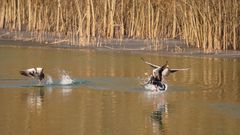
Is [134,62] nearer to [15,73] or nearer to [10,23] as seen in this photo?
[15,73]

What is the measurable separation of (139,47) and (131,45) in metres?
0.62

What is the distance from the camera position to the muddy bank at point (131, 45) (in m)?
25.0

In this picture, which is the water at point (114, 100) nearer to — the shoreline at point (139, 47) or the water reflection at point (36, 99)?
the water reflection at point (36, 99)

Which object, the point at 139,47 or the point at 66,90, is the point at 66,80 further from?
the point at 139,47

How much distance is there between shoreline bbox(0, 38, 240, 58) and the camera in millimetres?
24516

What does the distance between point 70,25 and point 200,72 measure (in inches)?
434

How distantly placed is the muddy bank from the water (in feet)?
8.60

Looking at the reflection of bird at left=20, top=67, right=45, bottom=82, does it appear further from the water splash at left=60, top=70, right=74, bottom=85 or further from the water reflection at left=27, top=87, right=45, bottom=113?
the water splash at left=60, top=70, right=74, bottom=85

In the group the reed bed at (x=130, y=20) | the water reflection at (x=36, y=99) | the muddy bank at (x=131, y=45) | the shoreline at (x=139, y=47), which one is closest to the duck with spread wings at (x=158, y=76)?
the water reflection at (x=36, y=99)

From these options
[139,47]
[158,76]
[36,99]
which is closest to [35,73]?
[36,99]

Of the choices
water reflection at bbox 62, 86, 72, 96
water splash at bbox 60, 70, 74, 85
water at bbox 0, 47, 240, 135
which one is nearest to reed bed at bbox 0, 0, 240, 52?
water at bbox 0, 47, 240, 135

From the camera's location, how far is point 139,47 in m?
26.8

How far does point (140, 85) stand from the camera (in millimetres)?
16812

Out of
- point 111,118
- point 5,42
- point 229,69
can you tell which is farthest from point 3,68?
point 5,42
